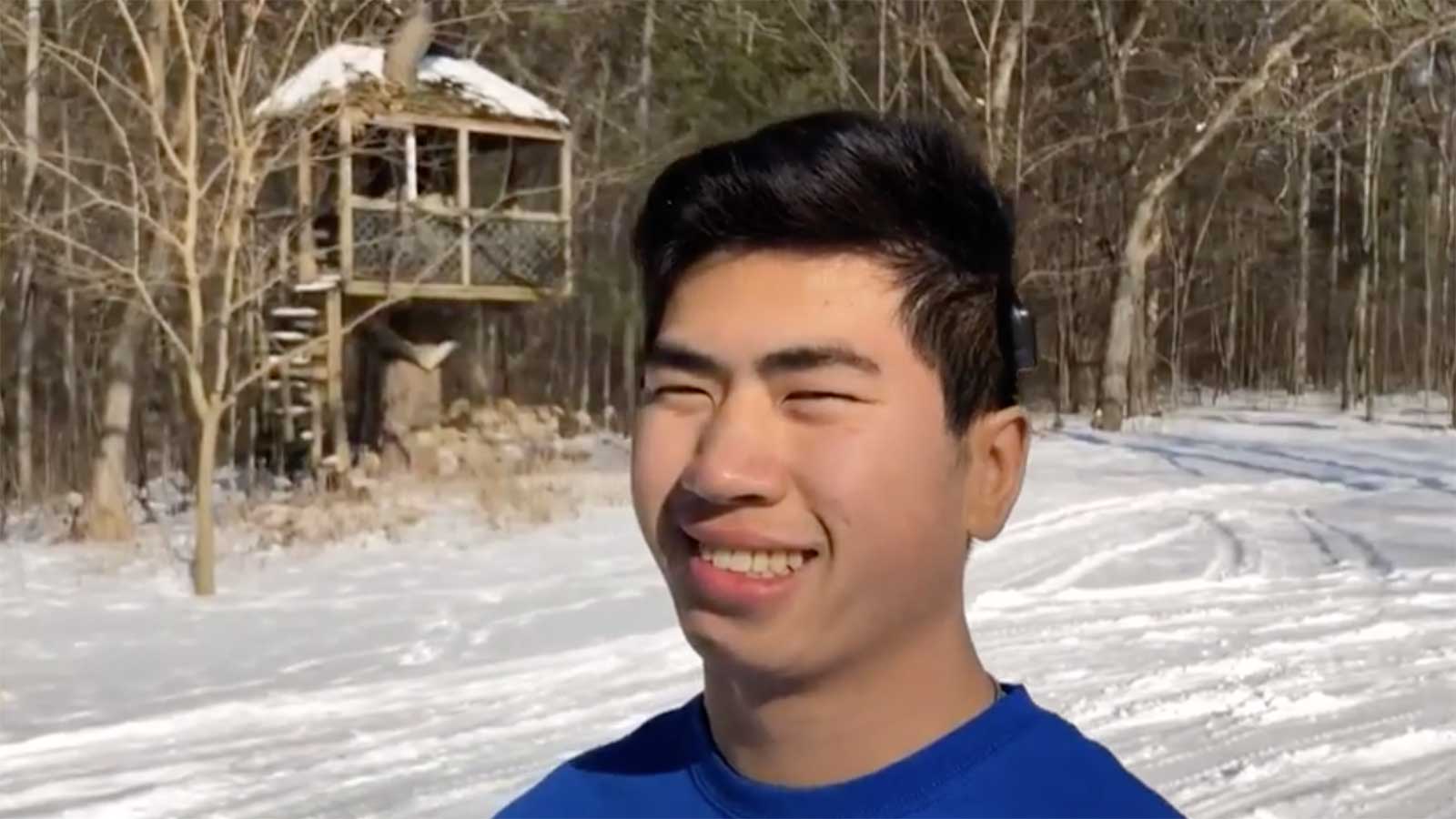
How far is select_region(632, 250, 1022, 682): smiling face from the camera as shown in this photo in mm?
1407

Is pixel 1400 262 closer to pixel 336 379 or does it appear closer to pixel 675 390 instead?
pixel 336 379

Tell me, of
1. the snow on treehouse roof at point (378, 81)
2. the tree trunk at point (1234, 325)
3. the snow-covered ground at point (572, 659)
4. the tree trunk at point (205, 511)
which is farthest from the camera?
the tree trunk at point (1234, 325)

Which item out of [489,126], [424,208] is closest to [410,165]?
[424,208]

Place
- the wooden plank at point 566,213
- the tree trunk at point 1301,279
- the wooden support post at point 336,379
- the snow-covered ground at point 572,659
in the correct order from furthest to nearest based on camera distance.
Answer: the tree trunk at point 1301,279, the wooden plank at point 566,213, the wooden support post at point 336,379, the snow-covered ground at point 572,659

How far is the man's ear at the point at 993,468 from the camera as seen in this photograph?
1493 millimetres

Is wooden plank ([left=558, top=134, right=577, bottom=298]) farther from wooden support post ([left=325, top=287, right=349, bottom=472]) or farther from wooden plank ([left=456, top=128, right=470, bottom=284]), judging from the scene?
wooden support post ([left=325, top=287, right=349, bottom=472])

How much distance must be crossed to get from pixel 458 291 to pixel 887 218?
17.7 m

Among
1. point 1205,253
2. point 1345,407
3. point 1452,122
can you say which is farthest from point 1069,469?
point 1205,253

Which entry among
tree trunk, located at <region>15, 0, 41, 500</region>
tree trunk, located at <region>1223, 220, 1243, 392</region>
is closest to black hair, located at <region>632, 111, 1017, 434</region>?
tree trunk, located at <region>15, 0, 41, 500</region>

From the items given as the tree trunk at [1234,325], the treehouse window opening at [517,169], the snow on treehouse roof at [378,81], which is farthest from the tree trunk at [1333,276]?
the snow on treehouse roof at [378,81]

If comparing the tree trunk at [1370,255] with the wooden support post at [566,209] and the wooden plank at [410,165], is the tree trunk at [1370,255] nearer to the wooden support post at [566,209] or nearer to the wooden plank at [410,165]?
the wooden support post at [566,209]

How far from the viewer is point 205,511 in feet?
39.5

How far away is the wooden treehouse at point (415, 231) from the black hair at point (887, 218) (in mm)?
14951

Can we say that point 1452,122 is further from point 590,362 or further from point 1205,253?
point 590,362
